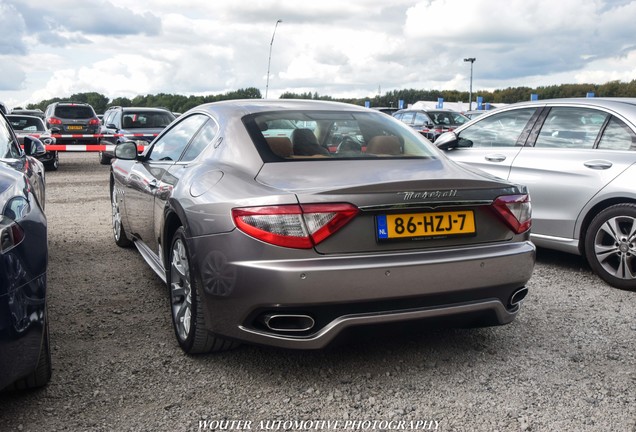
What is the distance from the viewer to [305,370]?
3.40 m

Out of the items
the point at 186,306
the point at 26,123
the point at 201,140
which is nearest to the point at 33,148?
the point at 201,140

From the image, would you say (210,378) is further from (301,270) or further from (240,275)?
(301,270)

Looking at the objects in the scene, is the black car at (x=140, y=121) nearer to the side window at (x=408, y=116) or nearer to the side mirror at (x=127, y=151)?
the side window at (x=408, y=116)

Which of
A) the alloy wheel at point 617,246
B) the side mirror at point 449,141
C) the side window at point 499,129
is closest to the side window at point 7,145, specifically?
the side mirror at point 449,141

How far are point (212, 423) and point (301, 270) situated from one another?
771 millimetres

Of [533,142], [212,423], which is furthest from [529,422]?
[533,142]

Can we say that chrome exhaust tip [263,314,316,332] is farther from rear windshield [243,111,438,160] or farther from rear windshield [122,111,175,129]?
rear windshield [122,111,175,129]

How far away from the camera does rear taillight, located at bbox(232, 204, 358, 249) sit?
2881mm

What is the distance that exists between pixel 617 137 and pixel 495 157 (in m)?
1.15

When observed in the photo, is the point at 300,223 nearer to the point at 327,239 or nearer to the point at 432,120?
the point at 327,239

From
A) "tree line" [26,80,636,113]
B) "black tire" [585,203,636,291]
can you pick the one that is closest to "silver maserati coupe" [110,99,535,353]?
"black tire" [585,203,636,291]

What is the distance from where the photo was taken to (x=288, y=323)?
2998 mm

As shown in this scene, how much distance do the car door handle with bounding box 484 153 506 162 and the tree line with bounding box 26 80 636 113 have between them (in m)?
31.5

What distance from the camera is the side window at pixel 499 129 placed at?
240 inches
